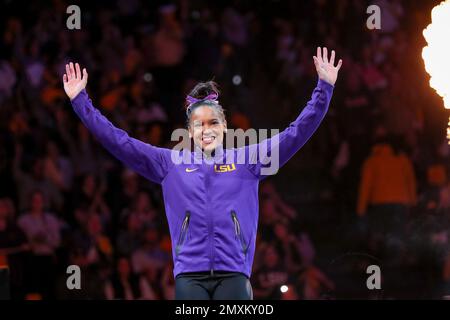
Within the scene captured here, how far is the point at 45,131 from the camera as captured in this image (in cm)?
1067

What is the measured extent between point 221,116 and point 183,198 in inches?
23.3

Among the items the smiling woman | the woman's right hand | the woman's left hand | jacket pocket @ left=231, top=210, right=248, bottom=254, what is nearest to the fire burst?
the woman's left hand

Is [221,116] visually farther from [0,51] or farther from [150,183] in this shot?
[0,51]

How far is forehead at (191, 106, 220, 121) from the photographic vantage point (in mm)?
5414

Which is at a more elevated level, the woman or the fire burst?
the fire burst

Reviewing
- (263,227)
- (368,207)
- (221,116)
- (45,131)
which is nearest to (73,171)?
(45,131)

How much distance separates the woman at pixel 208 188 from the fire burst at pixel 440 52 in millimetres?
2440

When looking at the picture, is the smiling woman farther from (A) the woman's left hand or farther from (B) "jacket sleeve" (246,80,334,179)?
(A) the woman's left hand

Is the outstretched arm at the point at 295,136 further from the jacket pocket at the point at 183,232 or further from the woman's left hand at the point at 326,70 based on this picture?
the jacket pocket at the point at 183,232

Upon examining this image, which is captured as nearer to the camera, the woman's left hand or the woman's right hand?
the woman's left hand

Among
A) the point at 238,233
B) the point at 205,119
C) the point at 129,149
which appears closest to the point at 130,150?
the point at 129,149

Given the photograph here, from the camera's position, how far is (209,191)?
17.1ft

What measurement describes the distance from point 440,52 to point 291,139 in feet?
9.12

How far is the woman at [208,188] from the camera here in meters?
5.08
